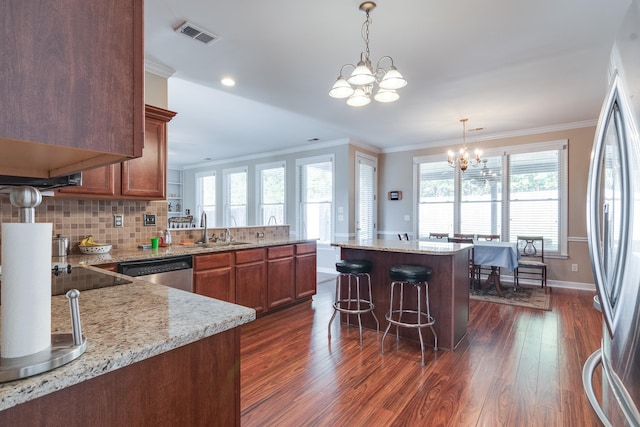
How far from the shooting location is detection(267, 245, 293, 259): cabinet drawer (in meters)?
3.80

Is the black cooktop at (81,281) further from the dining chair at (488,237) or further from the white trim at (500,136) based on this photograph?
the white trim at (500,136)

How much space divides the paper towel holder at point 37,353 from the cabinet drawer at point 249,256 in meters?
2.71

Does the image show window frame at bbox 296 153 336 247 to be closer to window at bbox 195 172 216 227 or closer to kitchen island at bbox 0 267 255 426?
window at bbox 195 172 216 227

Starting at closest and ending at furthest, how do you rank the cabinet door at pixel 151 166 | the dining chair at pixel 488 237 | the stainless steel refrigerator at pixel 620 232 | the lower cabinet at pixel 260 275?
the stainless steel refrigerator at pixel 620 232 → the cabinet door at pixel 151 166 → the lower cabinet at pixel 260 275 → the dining chair at pixel 488 237

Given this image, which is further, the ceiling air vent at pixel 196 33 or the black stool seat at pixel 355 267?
the black stool seat at pixel 355 267

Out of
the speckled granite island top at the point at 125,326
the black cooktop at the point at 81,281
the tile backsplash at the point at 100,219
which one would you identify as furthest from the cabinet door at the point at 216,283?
the speckled granite island top at the point at 125,326

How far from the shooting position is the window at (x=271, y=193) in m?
7.27

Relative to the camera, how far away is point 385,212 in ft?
23.0

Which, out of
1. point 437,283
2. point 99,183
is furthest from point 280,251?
point 99,183

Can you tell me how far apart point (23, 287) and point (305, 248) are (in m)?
3.74

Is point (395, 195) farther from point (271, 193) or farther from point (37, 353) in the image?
point (37, 353)

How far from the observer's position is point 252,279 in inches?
140

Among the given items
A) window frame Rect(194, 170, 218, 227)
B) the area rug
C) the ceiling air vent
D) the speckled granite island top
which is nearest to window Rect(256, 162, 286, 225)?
window frame Rect(194, 170, 218, 227)

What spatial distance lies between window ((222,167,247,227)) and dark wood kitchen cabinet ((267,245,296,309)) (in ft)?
13.7
